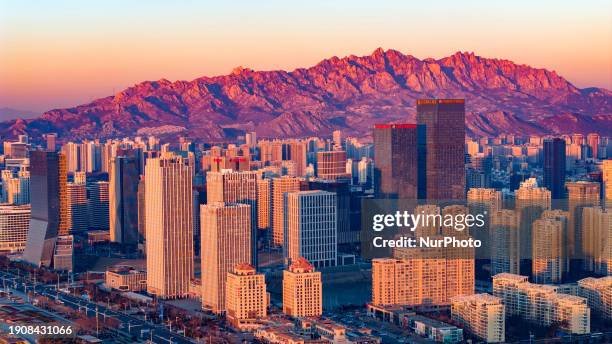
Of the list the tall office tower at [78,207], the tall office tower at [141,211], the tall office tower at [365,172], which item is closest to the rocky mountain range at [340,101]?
the tall office tower at [365,172]

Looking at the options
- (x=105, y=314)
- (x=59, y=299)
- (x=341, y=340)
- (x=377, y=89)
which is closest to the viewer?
(x=341, y=340)

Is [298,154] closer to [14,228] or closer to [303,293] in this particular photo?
[14,228]

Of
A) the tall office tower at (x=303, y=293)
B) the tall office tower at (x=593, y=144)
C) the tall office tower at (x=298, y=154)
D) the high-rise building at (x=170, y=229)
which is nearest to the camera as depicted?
the tall office tower at (x=303, y=293)

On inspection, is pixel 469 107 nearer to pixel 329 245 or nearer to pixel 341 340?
pixel 329 245

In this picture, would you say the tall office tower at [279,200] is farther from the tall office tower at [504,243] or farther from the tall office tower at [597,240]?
the tall office tower at [597,240]

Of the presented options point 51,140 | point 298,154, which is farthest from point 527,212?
point 51,140

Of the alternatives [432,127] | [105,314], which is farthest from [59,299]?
[432,127]
